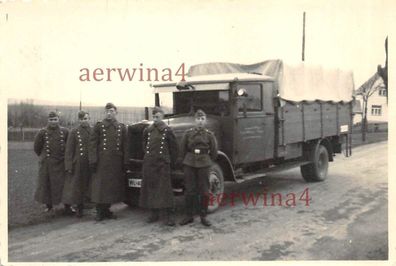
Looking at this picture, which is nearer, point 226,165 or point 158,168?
point 158,168

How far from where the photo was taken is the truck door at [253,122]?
24.4 ft

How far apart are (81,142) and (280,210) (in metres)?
3.34

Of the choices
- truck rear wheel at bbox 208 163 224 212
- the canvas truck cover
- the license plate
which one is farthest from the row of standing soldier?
the canvas truck cover

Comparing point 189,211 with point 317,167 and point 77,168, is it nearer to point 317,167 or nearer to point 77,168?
point 77,168

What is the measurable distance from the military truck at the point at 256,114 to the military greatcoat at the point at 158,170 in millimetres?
390

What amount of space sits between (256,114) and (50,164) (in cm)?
356

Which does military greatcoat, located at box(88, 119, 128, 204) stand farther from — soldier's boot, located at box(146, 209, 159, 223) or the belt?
Result: the belt

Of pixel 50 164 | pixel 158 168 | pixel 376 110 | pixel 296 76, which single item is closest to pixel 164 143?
pixel 158 168

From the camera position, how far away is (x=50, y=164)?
22.3ft

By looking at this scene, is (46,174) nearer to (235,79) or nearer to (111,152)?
(111,152)

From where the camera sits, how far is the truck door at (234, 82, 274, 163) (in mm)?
7441

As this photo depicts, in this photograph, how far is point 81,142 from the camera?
6.71 m

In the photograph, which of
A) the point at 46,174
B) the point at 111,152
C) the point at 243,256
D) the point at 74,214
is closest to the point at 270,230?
the point at 243,256

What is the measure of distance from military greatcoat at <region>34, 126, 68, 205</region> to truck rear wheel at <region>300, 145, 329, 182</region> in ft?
17.6
